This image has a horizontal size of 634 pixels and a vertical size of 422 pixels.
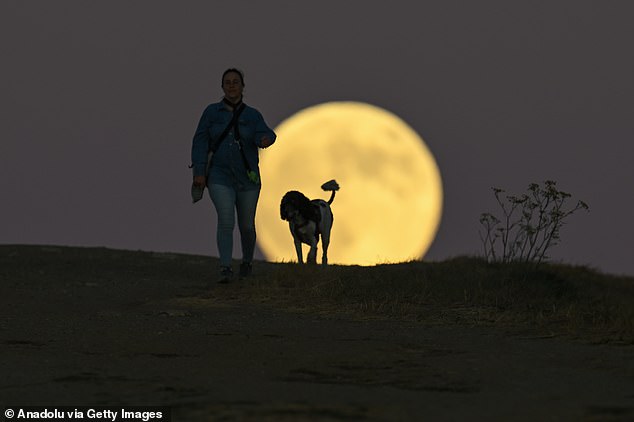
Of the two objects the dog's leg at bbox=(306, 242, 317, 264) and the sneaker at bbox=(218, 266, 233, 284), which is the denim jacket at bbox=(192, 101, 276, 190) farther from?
the dog's leg at bbox=(306, 242, 317, 264)

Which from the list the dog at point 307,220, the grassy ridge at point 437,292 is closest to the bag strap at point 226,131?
the grassy ridge at point 437,292

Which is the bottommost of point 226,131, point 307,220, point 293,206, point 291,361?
point 291,361

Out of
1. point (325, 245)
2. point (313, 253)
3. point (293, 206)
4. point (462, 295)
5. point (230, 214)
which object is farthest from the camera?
point (325, 245)

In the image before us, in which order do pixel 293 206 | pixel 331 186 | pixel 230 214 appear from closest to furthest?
pixel 230 214
pixel 293 206
pixel 331 186

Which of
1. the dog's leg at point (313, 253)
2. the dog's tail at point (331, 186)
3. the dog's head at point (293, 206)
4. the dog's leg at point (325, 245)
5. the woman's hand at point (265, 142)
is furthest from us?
the dog's tail at point (331, 186)

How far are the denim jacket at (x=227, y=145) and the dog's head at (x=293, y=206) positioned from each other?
68.1 inches

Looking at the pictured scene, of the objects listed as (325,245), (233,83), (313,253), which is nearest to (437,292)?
(233,83)

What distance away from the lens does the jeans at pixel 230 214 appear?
11961 millimetres

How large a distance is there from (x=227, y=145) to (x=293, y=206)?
2296mm

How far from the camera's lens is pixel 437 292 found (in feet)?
32.7

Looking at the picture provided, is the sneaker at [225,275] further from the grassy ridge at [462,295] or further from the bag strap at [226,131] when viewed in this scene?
the bag strap at [226,131]

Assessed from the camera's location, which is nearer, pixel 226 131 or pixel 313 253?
pixel 226 131

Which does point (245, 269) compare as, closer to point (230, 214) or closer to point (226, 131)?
point (230, 214)

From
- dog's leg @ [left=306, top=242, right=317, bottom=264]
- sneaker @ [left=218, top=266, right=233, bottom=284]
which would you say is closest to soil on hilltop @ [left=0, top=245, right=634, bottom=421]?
sneaker @ [left=218, top=266, right=233, bottom=284]
